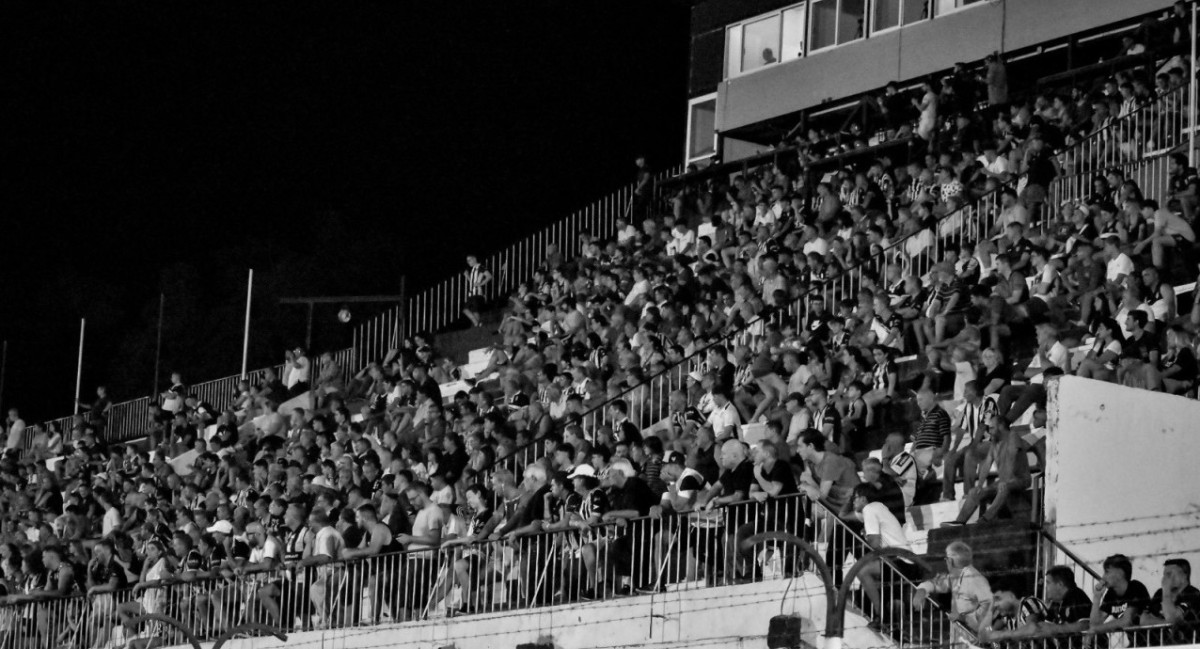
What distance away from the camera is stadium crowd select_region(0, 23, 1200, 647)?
16562 millimetres

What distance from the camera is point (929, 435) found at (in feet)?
55.9

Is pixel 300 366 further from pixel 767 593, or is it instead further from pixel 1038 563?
pixel 1038 563

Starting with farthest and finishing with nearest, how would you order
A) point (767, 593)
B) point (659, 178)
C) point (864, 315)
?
point (659, 178) < point (864, 315) < point (767, 593)

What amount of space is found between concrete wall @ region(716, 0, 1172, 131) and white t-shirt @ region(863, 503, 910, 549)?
1416cm

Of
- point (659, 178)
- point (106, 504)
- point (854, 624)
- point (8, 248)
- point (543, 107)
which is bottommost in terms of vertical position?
point (854, 624)

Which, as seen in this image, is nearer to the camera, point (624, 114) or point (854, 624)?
point (854, 624)

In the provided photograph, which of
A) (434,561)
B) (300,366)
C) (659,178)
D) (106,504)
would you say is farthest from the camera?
(659,178)

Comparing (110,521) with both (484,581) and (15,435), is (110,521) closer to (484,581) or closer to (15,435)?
(15,435)

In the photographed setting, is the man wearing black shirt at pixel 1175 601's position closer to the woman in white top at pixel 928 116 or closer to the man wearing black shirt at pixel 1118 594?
the man wearing black shirt at pixel 1118 594

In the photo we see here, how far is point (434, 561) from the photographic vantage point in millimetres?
18781

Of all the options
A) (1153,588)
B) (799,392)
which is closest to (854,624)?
(1153,588)

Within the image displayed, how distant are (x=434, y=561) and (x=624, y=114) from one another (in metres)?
43.8

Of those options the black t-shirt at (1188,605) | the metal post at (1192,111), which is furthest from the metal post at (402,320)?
the black t-shirt at (1188,605)

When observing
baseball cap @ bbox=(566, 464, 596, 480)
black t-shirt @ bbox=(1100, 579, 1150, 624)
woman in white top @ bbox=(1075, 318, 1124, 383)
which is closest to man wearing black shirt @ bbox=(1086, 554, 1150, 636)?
black t-shirt @ bbox=(1100, 579, 1150, 624)
